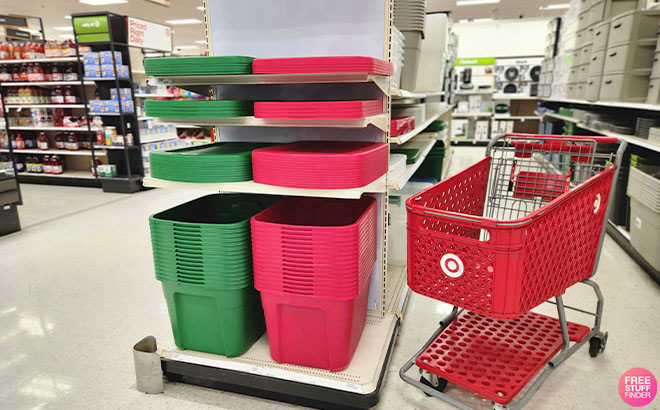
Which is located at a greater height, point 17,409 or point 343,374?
point 343,374

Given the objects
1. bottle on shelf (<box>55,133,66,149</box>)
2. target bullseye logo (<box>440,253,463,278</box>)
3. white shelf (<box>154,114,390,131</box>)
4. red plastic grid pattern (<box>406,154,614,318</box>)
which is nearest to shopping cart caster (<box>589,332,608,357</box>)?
red plastic grid pattern (<box>406,154,614,318</box>)

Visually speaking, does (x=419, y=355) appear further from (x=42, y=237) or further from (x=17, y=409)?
(x=42, y=237)

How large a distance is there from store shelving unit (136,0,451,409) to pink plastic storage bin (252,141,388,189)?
0.12 ft

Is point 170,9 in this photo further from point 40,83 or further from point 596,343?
point 596,343

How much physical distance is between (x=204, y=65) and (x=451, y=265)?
1.27 meters

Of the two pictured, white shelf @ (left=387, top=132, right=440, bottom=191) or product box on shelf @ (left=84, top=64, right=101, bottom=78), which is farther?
product box on shelf @ (left=84, top=64, right=101, bottom=78)

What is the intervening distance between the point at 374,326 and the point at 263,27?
1676 mm

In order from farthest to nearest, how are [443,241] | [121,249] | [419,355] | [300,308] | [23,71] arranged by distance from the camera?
[23,71]
[121,249]
[419,355]
[300,308]
[443,241]

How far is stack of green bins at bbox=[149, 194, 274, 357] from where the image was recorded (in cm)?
177

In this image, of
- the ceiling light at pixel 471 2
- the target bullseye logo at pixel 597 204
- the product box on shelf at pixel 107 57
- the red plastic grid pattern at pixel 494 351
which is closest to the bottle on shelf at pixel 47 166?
the product box on shelf at pixel 107 57

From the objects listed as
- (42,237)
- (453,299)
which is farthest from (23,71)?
(453,299)

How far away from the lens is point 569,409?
181 centimetres

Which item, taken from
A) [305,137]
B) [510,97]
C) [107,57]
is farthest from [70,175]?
[510,97]

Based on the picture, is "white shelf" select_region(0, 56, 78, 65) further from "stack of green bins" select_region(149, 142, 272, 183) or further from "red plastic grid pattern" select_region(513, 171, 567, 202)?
"red plastic grid pattern" select_region(513, 171, 567, 202)
